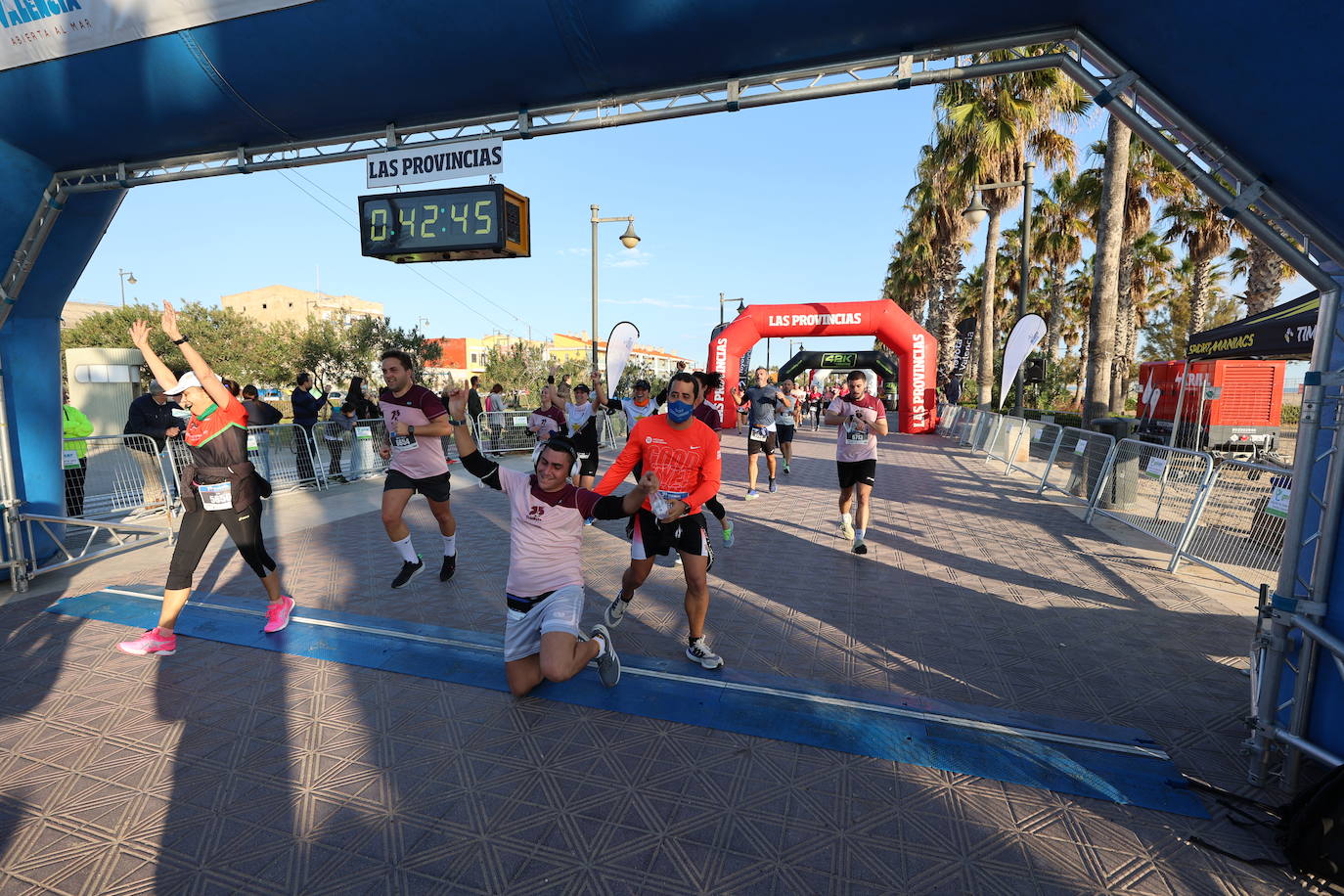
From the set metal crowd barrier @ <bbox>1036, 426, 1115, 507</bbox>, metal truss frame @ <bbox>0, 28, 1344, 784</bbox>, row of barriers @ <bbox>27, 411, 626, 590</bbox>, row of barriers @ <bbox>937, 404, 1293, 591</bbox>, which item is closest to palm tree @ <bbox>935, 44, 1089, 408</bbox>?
metal crowd barrier @ <bbox>1036, 426, 1115, 507</bbox>

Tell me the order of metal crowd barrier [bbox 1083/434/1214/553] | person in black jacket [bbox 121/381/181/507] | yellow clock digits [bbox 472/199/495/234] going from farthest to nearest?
person in black jacket [bbox 121/381/181/507], metal crowd barrier [bbox 1083/434/1214/553], yellow clock digits [bbox 472/199/495/234]

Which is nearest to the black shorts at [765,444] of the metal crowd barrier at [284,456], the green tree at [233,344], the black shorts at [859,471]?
the black shorts at [859,471]

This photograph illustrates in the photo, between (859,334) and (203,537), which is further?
(859,334)

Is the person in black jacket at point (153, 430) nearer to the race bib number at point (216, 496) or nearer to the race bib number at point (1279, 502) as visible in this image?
the race bib number at point (216, 496)

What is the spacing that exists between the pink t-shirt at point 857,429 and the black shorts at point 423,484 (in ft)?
12.5

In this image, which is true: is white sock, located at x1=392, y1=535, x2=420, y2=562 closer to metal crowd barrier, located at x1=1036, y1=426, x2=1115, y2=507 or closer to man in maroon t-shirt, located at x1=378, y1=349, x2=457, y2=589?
man in maroon t-shirt, located at x1=378, y1=349, x2=457, y2=589

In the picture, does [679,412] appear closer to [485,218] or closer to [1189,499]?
[485,218]

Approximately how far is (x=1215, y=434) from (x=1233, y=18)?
57.3 ft

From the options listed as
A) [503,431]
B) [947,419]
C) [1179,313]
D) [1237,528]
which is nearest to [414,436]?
[1237,528]

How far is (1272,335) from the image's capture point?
9820mm

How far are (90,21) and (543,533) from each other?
5.41 m

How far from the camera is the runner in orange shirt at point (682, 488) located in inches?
154

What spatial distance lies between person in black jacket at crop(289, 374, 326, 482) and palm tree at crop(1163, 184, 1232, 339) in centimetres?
2661

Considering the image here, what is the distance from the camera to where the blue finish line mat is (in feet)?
9.67
